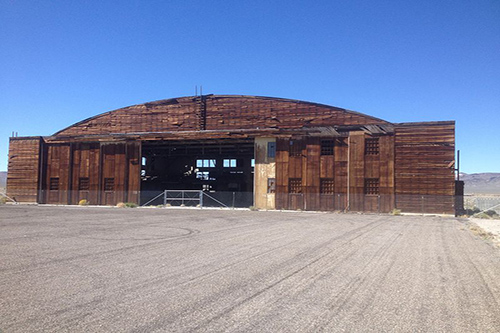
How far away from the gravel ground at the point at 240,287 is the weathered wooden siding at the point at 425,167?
60.5 ft

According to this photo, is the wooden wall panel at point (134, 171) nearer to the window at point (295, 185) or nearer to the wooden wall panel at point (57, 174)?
the wooden wall panel at point (57, 174)

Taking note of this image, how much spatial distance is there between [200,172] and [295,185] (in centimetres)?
2261

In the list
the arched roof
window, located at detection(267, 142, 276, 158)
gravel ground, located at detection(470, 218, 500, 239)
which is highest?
the arched roof

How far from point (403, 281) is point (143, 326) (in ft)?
16.6

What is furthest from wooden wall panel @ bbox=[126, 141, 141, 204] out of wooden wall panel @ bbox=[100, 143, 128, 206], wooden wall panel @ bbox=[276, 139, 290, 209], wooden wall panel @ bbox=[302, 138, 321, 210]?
wooden wall panel @ bbox=[302, 138, 321, 210]

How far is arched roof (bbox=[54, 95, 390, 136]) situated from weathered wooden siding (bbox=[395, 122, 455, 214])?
265 centimetres

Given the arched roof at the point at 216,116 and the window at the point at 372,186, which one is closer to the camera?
the window at the point at 372,186

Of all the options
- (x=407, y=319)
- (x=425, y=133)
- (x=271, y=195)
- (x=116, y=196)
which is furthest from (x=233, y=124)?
(x=407, y=319)

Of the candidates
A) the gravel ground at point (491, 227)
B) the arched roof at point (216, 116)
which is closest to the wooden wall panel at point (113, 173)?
the arched roof at point (216, 116)

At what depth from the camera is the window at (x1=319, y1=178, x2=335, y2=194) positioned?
101 feet

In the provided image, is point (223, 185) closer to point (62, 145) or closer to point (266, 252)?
point (62, 145)

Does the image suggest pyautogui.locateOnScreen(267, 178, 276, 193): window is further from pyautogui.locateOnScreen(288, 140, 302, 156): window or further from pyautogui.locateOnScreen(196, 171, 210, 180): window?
pyautogui.locateOnScreen(196, 171, 210, 180): window

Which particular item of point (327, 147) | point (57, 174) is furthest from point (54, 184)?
point (327, 147)

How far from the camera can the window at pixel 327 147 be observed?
31125 millimetres
